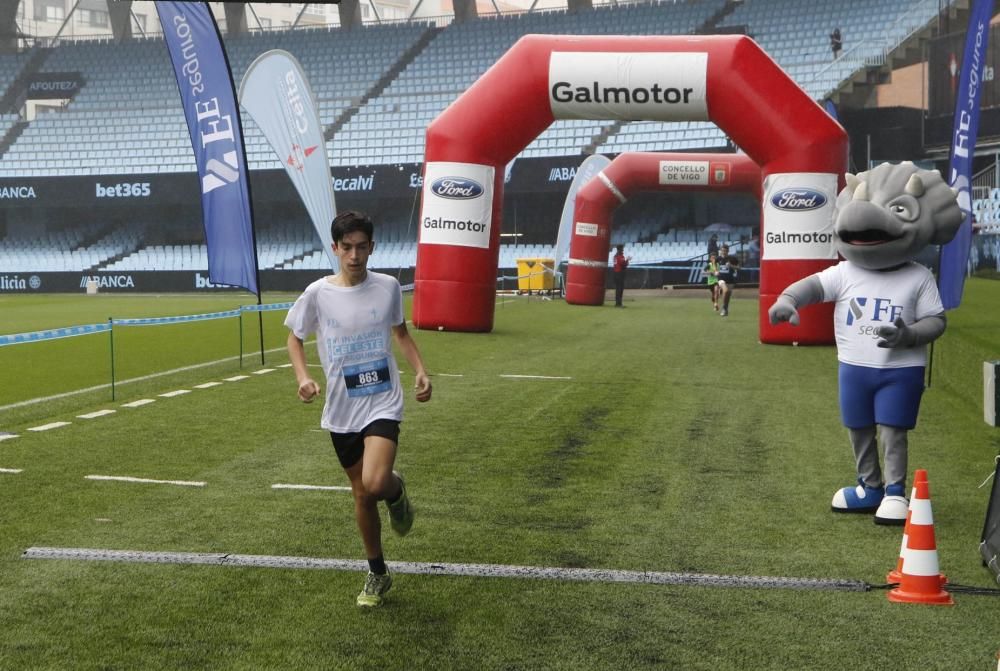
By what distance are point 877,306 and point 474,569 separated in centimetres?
272

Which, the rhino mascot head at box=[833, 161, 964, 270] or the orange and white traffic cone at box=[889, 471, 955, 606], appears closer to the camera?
the orange and white traffic cone at box=[889, 471, 955, 606]

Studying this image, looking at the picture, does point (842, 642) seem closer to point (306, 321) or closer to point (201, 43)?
point (306, 321)

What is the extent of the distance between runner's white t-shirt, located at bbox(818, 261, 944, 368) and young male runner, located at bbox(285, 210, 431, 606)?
108 inches

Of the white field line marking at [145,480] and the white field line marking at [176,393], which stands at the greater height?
the white field line marking at [145,480]

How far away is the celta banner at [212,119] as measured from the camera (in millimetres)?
13492

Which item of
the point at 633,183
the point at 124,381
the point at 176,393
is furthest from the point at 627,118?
the point at 633,183

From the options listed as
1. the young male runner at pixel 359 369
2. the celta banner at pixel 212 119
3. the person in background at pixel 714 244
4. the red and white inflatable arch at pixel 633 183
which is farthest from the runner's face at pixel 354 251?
the person in background at pixel 714 244

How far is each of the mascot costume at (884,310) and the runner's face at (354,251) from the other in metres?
2.44

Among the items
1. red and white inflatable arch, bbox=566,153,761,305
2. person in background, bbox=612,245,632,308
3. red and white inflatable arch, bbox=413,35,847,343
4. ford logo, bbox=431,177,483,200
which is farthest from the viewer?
person in background, bbox=612,245,632,308

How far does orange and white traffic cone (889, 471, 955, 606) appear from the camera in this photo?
4.86 meters

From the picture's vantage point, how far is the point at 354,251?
192 inches

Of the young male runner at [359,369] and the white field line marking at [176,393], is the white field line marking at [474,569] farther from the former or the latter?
the white field line marking at [176,393]

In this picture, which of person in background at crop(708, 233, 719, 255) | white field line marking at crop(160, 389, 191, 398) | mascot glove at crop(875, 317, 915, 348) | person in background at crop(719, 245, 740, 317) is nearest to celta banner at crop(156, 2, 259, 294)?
white field line marking at crop(160, 389, 191, 398)

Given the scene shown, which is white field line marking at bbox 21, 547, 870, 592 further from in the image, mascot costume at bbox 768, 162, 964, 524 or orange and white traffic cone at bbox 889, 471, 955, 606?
mascot costume at bbox 768, 162, 964, 524
